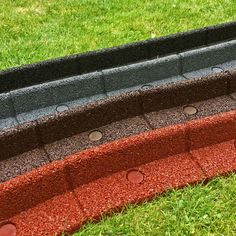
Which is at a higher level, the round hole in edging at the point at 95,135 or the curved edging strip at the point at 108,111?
the curved edging strip at the point at 108,111

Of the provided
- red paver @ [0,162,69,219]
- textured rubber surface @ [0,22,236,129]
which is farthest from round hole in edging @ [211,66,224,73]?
red paver @ [0,162,69,219]

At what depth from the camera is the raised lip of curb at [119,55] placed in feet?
20.1

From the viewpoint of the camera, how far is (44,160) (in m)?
5.10

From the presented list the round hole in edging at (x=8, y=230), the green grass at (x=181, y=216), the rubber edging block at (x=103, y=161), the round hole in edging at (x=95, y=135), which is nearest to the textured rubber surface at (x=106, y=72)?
the round hole in edging at (x=95, y=135)

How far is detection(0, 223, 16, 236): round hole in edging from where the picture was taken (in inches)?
166

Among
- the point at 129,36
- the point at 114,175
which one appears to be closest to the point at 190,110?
the point at 114,175

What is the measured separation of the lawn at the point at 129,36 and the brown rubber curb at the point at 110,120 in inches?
49.4

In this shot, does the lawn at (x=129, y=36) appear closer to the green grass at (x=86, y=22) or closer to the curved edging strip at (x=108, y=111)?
the green grass at (x=86, y=22)

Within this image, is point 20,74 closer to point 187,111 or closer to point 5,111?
point 5,111

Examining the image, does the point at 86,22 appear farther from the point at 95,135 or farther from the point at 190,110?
the point at 95,135

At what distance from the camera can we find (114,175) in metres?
4.83

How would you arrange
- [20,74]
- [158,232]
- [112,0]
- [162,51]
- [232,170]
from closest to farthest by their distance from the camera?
[158,232] → [232,170] → [20,74] → [162,51] → [112,0]

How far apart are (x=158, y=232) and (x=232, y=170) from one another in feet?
4.15

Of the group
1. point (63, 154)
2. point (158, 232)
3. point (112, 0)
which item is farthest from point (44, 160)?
point (112, 0)
